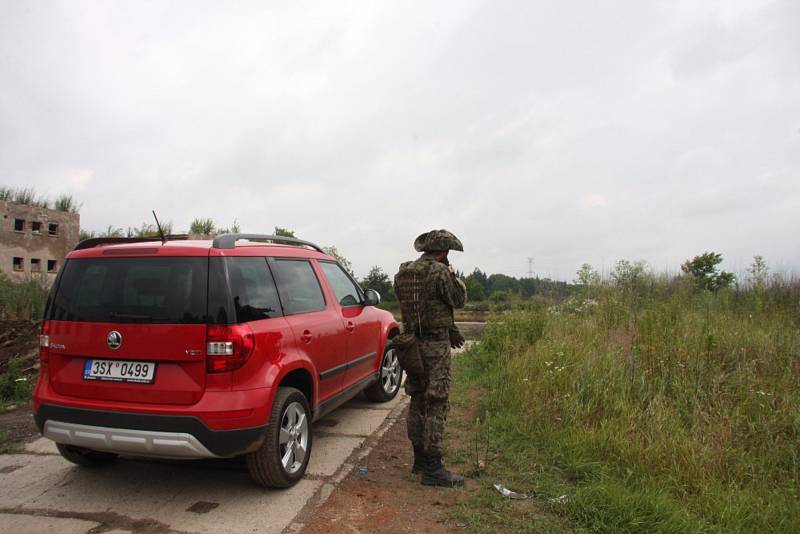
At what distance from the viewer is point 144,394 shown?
3.22 m

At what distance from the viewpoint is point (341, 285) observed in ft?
17.1

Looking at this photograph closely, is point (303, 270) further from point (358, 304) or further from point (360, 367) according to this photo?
point (360, 367)

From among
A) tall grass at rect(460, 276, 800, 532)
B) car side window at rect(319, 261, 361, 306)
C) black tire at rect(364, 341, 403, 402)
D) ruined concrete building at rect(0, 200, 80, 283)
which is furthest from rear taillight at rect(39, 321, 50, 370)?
ruined concrete building at rect(0, 200, 80, 283)

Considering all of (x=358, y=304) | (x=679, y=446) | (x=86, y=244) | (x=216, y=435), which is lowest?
(x=679, y=446)

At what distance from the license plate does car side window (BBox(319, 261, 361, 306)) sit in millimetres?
1986

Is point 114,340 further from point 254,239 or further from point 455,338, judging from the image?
point 455,338

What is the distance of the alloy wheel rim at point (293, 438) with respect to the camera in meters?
3.70

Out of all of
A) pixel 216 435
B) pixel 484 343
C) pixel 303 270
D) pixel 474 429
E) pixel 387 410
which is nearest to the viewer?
pixel 216 435

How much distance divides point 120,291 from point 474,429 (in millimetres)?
3363

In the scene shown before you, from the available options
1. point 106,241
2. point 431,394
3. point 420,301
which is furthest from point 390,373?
point 106,241

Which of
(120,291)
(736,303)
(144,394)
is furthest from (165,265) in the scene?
(736,303)

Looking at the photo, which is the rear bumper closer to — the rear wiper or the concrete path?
the concrete path

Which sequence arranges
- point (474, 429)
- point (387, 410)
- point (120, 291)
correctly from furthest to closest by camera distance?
point (387, 410) → point (474, 429) → point (120, 291)

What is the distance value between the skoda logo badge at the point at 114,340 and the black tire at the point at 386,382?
311 cm
